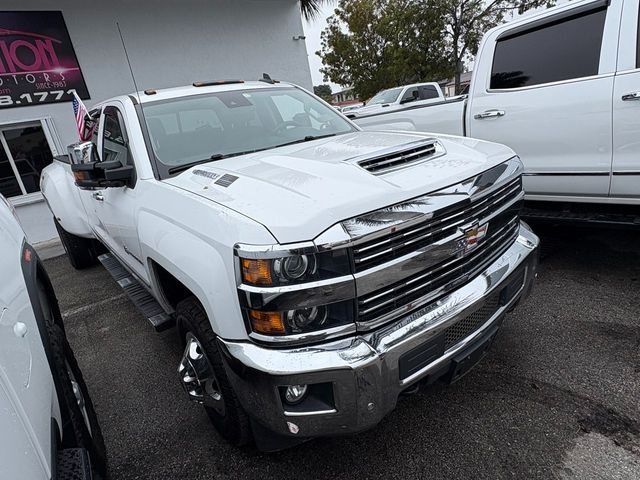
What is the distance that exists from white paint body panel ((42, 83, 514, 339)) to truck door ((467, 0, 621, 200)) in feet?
4.60

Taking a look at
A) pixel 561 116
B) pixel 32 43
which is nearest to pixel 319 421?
pixel 561 116

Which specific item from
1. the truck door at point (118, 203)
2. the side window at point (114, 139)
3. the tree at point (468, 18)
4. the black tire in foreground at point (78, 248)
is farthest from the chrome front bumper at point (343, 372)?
the tree at point (468, 18)

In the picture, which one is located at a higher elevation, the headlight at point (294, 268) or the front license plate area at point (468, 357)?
the headlight at point (294, 268)

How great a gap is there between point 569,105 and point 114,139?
3582 mm

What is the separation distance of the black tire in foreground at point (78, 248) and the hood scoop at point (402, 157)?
4.83m

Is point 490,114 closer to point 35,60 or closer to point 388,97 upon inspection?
point 35,60

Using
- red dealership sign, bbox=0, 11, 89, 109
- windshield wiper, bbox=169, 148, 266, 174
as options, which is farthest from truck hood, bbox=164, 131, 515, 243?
red dealership sign, bbox=0, 11, 89, 109

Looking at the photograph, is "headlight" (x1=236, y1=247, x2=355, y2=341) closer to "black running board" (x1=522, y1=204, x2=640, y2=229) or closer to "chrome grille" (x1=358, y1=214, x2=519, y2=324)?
"chrome grille" (x1=358, y1=214, x2=519, y2=324)

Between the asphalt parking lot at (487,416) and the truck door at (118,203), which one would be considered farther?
Result: the truck door at (118,203)

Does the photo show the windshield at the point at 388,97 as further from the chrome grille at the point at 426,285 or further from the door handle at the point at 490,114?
the chrome grille at the point at 426,285

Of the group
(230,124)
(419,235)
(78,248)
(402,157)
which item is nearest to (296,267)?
(419,235)

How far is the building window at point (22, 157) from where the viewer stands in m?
7.31

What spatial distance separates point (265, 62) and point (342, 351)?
31.0ft

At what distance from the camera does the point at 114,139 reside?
119 inches
